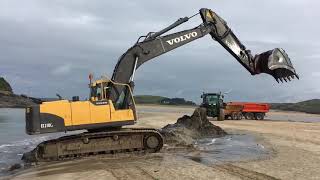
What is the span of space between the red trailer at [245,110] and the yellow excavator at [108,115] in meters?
28.5

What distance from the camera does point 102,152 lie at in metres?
18.6

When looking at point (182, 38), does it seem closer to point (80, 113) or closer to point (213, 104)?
point (80, 113)

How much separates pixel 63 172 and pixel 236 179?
200 inches

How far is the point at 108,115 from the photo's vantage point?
18.2 meters

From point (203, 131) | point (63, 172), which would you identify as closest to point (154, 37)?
point (63, 172)

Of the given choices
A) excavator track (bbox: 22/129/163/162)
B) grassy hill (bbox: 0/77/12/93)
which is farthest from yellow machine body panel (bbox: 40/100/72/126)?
grassy hill (bbox: 0/77/12/93)

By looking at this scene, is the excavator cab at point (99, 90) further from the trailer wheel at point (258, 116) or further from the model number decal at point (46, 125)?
the trailer wheel at point (258, 116)

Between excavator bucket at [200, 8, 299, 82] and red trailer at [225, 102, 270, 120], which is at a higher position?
excavator bucket at [200, 8, 299, 82]

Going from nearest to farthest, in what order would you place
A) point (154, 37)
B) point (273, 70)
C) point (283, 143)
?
point (154, 37), point (273, 70), point (283, 143)

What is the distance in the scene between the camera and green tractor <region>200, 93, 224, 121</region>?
156 feet

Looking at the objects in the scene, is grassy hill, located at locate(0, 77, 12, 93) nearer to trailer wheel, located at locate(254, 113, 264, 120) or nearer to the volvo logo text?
trailer wheel, located at locate(254, 113, 264, 120)

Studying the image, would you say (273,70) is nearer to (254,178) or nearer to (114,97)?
(114,97)

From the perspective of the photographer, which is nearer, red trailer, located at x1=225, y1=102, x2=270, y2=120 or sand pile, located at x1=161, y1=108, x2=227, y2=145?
sand pile, located at x1=161, y1=108, x2=227, y2=145

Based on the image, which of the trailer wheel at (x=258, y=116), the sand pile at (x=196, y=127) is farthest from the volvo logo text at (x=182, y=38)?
the trailer wheel at (x=258, y=116)
